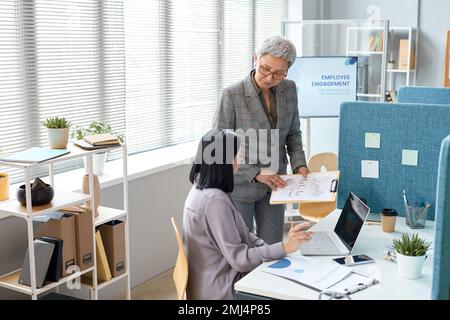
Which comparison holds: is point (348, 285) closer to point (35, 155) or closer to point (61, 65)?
point (35, 155)

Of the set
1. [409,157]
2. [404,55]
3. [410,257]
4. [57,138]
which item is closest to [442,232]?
[410,257]

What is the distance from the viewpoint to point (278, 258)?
2.23m

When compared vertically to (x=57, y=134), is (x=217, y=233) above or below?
below

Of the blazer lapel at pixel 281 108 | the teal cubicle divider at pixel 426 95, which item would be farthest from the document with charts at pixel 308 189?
the teal cubicle divider at pixel 426 95

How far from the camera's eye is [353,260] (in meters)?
2.22

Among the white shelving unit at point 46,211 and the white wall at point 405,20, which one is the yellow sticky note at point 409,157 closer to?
the white shelving unit at point 46,211

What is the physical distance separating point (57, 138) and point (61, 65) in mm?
707

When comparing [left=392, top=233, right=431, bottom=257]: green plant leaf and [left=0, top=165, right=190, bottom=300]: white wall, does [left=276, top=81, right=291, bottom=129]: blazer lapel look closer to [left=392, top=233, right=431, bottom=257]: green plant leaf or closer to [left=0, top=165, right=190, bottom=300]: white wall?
[left=392, top=233, right=431, bottom=257]: green plant leaf

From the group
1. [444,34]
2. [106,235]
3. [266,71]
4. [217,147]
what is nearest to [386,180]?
[266,71]

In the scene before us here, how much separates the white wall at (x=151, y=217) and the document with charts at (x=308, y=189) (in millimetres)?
1259

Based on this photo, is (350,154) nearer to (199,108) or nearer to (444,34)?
(199,108)

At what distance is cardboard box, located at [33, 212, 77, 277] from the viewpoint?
2818mm

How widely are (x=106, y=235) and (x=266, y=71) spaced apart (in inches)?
47.8

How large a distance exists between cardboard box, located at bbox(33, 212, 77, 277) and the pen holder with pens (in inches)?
60.9
